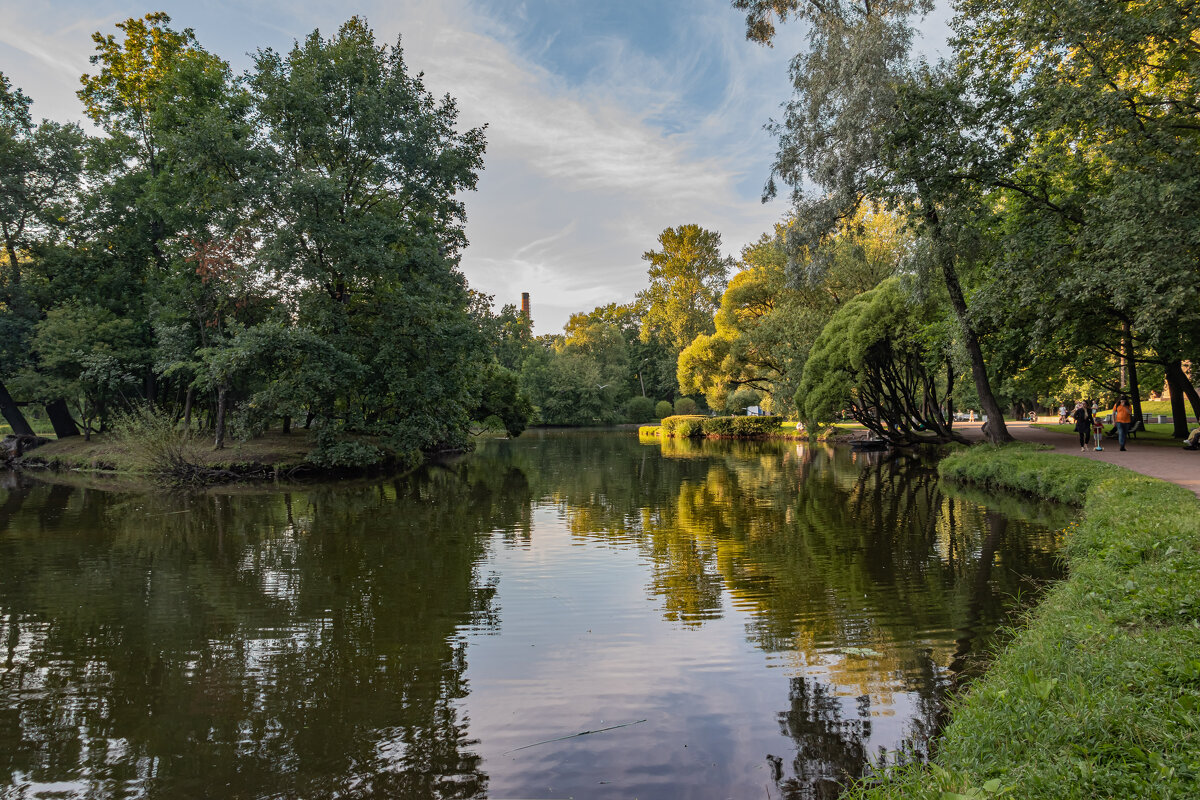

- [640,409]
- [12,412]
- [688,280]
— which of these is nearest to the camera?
[12,412]

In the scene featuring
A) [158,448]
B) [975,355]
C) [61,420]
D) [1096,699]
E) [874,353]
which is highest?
[874,353]

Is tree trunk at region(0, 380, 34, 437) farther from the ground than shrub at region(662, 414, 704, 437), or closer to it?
farther from the ground

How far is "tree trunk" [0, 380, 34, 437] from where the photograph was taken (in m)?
25.8

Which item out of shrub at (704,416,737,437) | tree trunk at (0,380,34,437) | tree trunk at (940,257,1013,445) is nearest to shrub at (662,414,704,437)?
shrub at (704,416,737,437)

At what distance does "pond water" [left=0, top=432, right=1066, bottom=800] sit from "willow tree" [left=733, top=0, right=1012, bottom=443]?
737cm

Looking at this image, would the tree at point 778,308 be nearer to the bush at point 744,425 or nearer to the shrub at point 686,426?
the bush at point 744,425

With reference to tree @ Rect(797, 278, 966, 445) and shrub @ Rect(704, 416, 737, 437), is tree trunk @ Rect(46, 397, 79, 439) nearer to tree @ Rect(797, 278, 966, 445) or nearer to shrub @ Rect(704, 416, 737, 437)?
tree @ Rect(797, 278, 966, 445)

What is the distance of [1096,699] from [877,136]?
1670cm

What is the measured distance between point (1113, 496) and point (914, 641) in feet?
17.1

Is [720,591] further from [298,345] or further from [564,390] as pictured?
[564,390]

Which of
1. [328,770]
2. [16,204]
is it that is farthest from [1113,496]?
[16,204]

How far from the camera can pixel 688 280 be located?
58875 millimetres

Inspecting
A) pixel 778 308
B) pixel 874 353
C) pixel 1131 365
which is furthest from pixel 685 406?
pixel 1131 365

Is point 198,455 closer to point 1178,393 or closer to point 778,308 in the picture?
point 778,308
